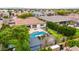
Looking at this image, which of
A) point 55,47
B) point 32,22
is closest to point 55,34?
point 55,47

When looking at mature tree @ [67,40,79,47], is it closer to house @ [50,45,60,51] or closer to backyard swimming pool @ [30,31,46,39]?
house @ [50,45,60,51]

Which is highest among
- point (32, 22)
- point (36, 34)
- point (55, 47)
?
point (32, 22)

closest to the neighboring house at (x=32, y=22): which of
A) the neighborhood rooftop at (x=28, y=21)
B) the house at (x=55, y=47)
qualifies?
the neighborhood rooftop at (x=28, y=21)

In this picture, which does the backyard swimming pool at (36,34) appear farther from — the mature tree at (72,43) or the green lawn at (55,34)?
the mature tree at (72,43)

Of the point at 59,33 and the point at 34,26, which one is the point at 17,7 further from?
the point at 59,33

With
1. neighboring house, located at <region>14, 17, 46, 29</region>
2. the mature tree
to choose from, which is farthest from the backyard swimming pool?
the mature tree

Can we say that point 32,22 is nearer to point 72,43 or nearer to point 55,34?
point 55,34
